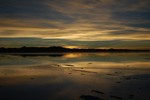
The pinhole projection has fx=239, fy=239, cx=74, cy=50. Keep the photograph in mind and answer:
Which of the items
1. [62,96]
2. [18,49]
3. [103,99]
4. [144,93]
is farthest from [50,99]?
[18,49]

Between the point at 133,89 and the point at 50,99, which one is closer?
the point at 50,99

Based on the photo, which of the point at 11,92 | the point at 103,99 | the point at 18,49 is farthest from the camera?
the point at 18,49

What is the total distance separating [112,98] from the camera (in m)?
9.09

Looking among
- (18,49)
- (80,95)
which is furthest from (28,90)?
(18,49)

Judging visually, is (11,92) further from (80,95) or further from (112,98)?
(112,98)

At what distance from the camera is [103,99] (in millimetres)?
8891

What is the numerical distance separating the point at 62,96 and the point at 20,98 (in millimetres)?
1652

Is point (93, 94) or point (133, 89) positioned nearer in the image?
point (93, 94)

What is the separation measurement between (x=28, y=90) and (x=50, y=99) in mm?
2066

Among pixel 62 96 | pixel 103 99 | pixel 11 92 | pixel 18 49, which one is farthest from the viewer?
pixel 18 49

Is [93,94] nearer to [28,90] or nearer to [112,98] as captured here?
[112,98]

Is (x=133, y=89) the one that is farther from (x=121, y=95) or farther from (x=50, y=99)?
(x=50, y=99)

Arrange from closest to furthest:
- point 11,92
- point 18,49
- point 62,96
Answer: point 62,96 < point 11,92 < point 18,49

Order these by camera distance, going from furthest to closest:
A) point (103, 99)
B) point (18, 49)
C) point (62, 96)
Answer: point (18, 49), point (62, 96), point (103, 99)
